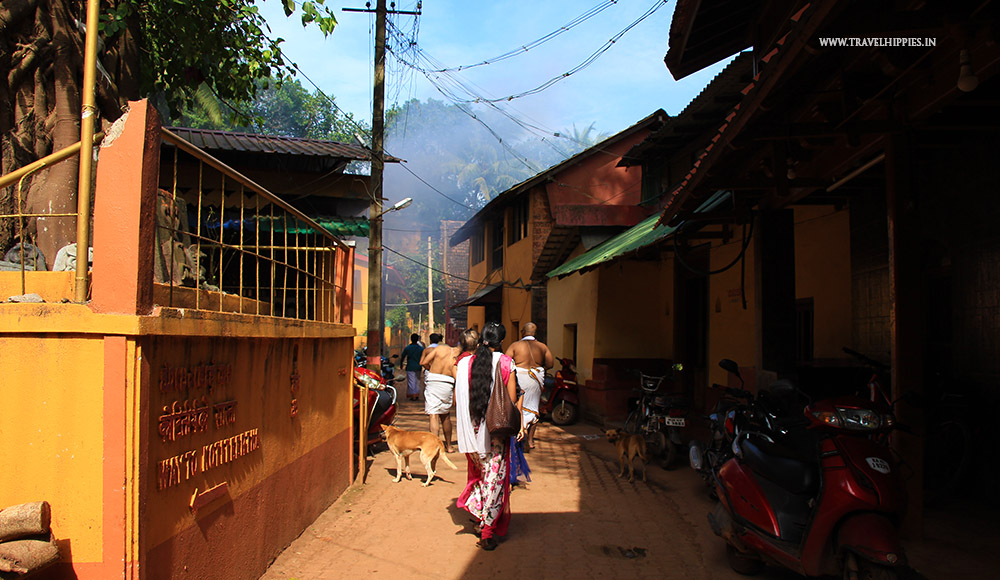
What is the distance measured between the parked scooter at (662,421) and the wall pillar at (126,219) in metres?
6.44

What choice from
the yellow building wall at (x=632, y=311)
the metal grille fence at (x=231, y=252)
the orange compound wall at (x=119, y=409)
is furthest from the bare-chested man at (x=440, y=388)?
the orange compound wall at (x=119, y=409)

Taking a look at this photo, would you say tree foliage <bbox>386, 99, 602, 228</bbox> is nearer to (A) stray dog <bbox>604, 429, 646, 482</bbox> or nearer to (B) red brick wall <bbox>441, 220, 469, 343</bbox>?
(B) red brick wall <bbox>441, 220, 469, 343</bbox>

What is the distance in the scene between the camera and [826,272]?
341 inches

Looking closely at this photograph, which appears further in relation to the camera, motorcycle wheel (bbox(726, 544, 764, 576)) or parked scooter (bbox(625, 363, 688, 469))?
parked scooter (bbox(625, 363, 688, 469))

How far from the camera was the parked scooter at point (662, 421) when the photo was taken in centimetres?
825

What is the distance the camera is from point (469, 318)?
2973cm

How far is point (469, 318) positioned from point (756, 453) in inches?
1000

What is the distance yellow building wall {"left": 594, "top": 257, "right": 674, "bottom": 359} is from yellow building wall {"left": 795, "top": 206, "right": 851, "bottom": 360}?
3705 mm

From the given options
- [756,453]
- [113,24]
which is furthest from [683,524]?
[113,24]

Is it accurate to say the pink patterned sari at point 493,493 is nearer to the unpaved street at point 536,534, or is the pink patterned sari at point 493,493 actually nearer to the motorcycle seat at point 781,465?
the unpaved street at point 536,534

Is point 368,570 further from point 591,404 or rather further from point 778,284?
point 591,404

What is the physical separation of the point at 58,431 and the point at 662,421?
665 cm

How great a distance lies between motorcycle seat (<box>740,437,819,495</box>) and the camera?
4012 mm

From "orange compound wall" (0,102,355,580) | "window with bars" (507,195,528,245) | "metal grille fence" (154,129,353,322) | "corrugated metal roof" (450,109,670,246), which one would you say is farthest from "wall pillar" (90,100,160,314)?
"window with bars" (507,195,528,245)
